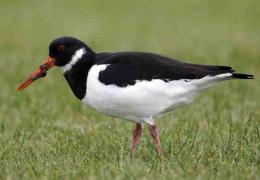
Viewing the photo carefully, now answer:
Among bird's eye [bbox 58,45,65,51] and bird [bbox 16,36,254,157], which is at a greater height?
bird's eye [bbox 58,45,65,51]

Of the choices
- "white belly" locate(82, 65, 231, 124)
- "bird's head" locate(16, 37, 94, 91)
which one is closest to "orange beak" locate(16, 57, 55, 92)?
"bird's head" locate(16, 37, 94, 91)

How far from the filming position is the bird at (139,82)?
6.46m

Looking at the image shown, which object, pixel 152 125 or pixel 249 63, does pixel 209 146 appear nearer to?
pixel 152 125

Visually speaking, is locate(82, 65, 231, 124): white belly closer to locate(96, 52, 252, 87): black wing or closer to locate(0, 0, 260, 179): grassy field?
locate(96, 52, 252, 87): black wing

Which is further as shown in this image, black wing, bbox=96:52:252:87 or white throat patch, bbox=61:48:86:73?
white throat patch, bbox=61:48:86:73

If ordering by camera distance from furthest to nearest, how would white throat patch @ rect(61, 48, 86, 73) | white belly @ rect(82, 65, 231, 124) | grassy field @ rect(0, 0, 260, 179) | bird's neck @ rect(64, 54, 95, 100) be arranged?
white throat patch @ rect(61, 48, 86, 73) < bird's neck @ rect(64, 54, 95, 100) < white belly @ rect(82, 65, 231, 124) < grassy field @ rect(0, 0, 260, 179)

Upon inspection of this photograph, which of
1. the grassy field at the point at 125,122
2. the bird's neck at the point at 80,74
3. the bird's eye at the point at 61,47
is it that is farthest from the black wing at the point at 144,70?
the grassy field at the point at 125,122

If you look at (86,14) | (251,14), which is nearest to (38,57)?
(86,14)

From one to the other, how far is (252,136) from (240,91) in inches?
143

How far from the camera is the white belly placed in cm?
644

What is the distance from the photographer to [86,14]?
784 inches

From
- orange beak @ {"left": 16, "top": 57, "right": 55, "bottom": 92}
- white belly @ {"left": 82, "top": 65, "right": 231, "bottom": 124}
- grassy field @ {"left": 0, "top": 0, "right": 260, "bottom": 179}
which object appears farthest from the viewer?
orange beak @ {"left": 16, "top": 57, "right": 55, "bottom": 92}

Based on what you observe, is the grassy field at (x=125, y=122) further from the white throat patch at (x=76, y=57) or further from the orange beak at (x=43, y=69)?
the white throat patch at (x=76, y=57)

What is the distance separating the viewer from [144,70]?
6.56 metres
